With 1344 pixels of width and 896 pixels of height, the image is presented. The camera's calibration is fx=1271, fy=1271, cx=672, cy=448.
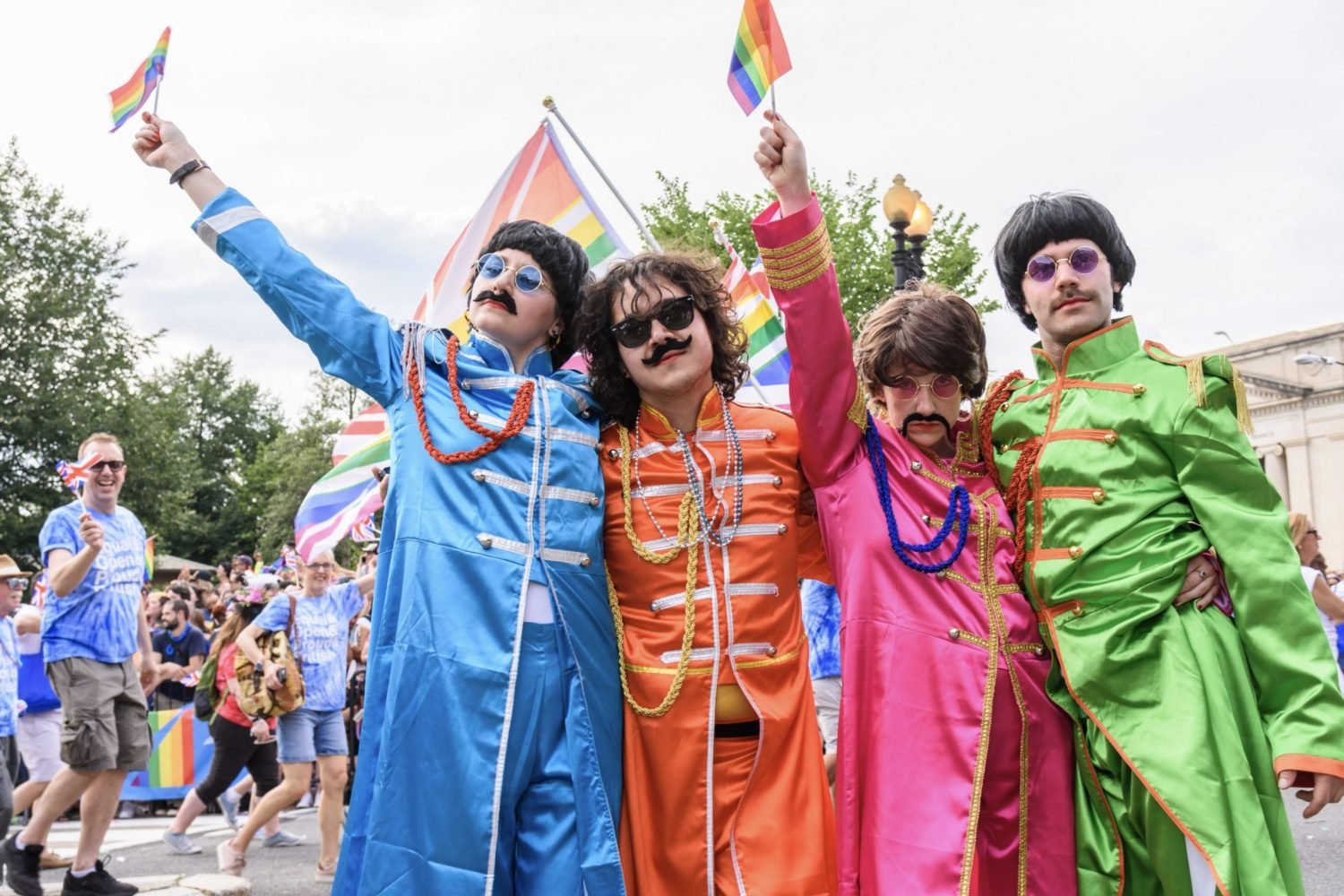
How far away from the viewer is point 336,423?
5256cm

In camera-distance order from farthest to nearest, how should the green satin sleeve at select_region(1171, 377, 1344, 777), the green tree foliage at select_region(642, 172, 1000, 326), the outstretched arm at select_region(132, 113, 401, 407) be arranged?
the green tree foliage at select_region(642, 172, 1000, 326) → the outstretched arm at select_region(132, 113, 401, 407) → the green satin sleeve at select_region(1171, 377, 1344, 777)

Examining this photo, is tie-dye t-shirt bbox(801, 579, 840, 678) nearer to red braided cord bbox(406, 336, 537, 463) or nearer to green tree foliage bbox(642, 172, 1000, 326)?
red braided cord bbox(406, 336, 537, 463)

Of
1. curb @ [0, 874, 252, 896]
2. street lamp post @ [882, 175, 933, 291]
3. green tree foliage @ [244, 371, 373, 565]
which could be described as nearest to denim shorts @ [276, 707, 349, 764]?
curb @ [0, 874, 252, 896]

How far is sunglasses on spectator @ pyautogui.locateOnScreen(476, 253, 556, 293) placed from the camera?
3457 mm

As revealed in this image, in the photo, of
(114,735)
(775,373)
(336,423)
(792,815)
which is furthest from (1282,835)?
(336,423)

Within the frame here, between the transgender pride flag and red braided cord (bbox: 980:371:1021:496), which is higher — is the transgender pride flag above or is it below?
above

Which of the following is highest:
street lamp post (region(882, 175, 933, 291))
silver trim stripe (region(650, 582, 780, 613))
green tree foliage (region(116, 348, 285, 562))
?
green tree foliage (region(116, 348, 285, 562))

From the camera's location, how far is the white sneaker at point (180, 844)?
8.81 meters

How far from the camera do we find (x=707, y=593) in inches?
124

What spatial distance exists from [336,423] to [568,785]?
51502mm

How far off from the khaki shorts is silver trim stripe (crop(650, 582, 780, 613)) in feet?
14.2

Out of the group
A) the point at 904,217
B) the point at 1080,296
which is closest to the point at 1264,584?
the point at 1080,296

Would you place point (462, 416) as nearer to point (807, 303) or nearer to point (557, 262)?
point (557, 262)

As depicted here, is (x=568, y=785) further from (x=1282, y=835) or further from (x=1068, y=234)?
(x=1068, y=234)
